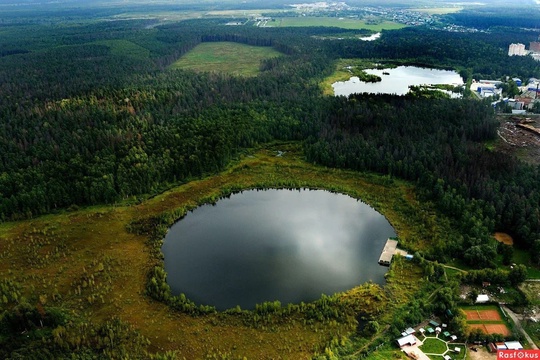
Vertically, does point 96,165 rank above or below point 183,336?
above

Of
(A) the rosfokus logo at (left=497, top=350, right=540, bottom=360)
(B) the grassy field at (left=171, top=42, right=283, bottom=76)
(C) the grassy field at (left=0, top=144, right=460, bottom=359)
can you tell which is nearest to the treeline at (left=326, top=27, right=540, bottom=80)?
(B) the grassy field at (left=171, top=42, right=283, bottom=76)

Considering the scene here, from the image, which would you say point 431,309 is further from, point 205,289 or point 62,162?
point 62,162

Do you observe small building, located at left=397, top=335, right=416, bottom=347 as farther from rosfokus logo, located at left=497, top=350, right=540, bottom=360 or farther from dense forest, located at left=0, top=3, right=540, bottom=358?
rosfokus logo, located at left=497, top=350, right=540, bottom=360

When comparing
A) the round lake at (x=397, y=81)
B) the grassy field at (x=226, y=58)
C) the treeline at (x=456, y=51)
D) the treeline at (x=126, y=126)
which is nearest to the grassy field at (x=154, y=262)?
the treeline at (x=126, y=126)

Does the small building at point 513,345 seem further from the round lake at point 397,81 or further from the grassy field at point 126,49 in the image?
the grassy field at point 126,49

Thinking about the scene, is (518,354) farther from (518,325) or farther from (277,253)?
(277,253)

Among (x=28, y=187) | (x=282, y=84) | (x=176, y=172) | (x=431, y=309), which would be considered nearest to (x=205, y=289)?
(x=431, y=309)
